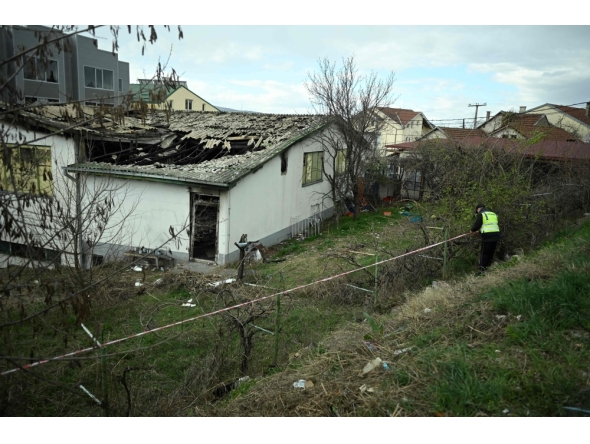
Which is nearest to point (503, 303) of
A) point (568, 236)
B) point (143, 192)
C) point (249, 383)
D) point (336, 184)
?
point (249, 383)

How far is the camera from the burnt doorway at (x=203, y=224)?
39.1 ft

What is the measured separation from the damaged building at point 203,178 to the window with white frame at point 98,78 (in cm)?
1762

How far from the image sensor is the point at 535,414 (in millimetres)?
3752

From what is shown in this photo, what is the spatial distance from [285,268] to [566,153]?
41.8 ft

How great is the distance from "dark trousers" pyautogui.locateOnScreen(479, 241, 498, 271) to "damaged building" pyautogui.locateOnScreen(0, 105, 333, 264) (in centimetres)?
634

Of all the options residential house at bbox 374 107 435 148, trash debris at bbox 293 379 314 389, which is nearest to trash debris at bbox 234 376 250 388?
trash debris at bbox 293 379 314 389

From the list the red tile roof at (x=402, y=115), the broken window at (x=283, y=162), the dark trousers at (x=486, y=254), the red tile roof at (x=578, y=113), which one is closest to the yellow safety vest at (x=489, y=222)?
the dark trousers at (x=486, y=254)

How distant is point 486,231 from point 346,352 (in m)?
5.21

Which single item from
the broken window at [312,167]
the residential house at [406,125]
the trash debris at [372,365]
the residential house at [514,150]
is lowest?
the trash debris at [372,365]

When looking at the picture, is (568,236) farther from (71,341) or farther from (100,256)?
(100,256)

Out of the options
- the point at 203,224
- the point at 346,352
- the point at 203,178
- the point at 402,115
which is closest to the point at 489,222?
the point at 346,352

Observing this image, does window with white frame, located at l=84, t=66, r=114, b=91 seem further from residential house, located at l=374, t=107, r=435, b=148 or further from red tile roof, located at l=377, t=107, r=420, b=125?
red tile roof, located at l=377, t=107, r=420, b=125

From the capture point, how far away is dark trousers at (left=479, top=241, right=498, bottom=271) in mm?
9016

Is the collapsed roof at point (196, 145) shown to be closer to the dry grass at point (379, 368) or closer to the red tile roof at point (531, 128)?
the dry grass at point (379, 368)
